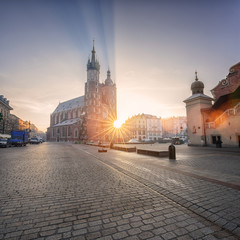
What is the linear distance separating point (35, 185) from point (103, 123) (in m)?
63.0

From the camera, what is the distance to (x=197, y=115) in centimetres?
2497

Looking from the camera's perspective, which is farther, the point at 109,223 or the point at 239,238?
the point at 109,223

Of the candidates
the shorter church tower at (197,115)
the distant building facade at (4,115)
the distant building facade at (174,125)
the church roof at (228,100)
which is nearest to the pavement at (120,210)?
the church roof at (228,100)

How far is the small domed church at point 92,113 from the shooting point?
61.8 meters

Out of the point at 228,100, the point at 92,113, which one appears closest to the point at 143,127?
the point at 92,113

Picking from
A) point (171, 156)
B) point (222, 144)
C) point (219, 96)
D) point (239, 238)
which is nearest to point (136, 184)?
point (239, 238)

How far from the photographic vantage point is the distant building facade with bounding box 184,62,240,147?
19.0m

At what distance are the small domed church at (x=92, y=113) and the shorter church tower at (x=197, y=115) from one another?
39.3 meters

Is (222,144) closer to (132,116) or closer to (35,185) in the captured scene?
(35,185)

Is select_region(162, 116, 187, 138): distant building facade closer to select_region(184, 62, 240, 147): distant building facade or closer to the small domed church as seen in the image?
the small domed church

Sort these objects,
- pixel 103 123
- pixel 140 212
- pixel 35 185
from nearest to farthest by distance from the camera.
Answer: pixel 140 212 < pixel 35 185 < pixel 103 123

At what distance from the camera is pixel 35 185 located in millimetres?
4742

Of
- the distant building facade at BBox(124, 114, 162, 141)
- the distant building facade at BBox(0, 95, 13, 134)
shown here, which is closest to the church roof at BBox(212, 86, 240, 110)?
the distant building facade at BBox(0, 95, 13, 134)

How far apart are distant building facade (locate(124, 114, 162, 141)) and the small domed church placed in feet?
39.4
